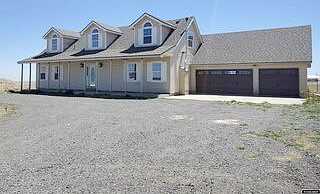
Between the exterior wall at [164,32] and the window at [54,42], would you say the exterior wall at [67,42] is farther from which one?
the exterior wall at [164,32]

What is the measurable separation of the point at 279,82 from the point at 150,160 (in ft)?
65.4

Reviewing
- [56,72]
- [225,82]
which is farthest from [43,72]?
[225,82]

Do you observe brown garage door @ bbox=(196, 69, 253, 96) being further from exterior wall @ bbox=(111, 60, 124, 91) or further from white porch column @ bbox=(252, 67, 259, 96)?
exterior wall @ bbox=(111, 60, 124, 91)

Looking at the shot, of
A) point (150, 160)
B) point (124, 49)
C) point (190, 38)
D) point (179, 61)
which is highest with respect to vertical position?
point (190, 38)

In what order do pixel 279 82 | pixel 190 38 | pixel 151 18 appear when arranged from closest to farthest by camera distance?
pixel 279 82 → pixel 151 18 → pixel 190 38

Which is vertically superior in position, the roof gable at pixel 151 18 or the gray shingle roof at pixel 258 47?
the roof gable at pixel 151 18

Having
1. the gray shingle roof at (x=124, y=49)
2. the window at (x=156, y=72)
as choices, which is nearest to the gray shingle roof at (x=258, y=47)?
the gray shingle roof at (x=124, y=49)

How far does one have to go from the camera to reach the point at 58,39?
1210 inches

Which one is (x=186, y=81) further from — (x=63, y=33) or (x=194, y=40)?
(x=63, y=33)

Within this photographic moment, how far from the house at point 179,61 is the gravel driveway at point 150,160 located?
1334 cm

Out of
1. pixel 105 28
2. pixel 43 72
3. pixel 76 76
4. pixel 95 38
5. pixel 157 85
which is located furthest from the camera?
pixel 43 72

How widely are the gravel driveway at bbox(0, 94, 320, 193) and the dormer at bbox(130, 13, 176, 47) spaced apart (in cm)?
1611

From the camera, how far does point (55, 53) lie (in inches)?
1208

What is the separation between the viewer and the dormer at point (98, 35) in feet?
90.7
